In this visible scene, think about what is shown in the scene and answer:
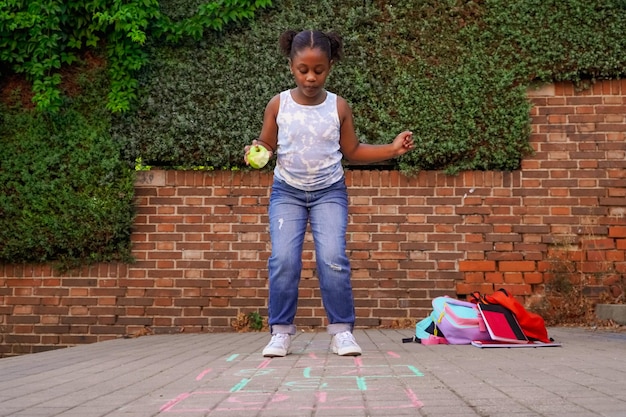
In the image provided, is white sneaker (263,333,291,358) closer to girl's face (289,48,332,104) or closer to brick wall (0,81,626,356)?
girl's face (289,48,332,104)

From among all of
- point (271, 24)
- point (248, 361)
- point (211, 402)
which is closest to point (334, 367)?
point (248, 361)

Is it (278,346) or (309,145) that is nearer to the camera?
(278,346)

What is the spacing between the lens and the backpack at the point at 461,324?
5.04 meters

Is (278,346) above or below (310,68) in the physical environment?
below

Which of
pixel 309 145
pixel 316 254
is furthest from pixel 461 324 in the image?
pixel 309 145

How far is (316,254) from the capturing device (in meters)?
4.32

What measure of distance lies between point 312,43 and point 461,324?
7.15 ft

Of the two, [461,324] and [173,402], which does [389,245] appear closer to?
[461,324]

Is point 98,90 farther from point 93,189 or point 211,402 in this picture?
point 211,402

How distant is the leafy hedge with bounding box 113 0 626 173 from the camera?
711 centimetres

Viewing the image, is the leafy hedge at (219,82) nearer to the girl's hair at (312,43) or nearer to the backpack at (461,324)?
the backpack at (461,324)

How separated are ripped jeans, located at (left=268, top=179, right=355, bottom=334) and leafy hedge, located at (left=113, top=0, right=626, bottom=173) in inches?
112


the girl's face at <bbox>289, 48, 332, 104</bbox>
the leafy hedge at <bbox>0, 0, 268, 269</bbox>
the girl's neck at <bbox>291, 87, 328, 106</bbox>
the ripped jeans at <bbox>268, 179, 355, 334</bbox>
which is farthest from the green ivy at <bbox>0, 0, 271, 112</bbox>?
the ripped jeans at <bbox>268, 179, 355, 334</bbox>

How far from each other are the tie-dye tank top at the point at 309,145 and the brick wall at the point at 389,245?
274 centimetres
